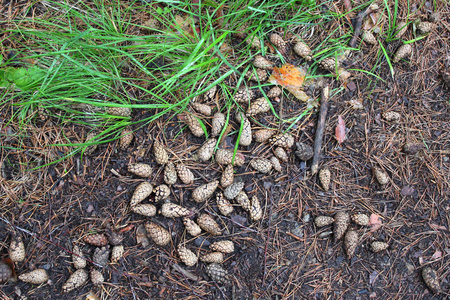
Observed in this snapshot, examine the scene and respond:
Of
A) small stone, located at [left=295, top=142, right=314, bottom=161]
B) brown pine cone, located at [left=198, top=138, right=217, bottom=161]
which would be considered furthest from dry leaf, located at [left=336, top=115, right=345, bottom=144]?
brown pine cone, located at [left=198, top=138, right=217, bottom=161]

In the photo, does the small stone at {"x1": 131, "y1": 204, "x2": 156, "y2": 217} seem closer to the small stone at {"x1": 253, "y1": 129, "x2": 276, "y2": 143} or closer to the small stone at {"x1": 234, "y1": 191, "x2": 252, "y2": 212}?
the small stone at {"x1": 234, "y1": 191, "x2": 252, "y2": 212}

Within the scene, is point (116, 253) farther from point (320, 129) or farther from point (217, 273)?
point (320, 129)

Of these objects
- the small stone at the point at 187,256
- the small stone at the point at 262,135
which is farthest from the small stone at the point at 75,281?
the small stone at the point at 262,135

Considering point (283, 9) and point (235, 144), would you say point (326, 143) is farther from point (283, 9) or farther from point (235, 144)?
point (283, 9)

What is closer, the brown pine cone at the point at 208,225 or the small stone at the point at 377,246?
the brown pine cone at the point at 208,225

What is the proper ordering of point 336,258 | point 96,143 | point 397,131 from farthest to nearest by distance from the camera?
point 397,131
point 336,258
point 96,143

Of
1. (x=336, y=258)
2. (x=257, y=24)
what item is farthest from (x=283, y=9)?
(x=336, y=258)

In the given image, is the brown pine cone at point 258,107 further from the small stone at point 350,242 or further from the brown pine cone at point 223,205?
the small stone at point 350,242
